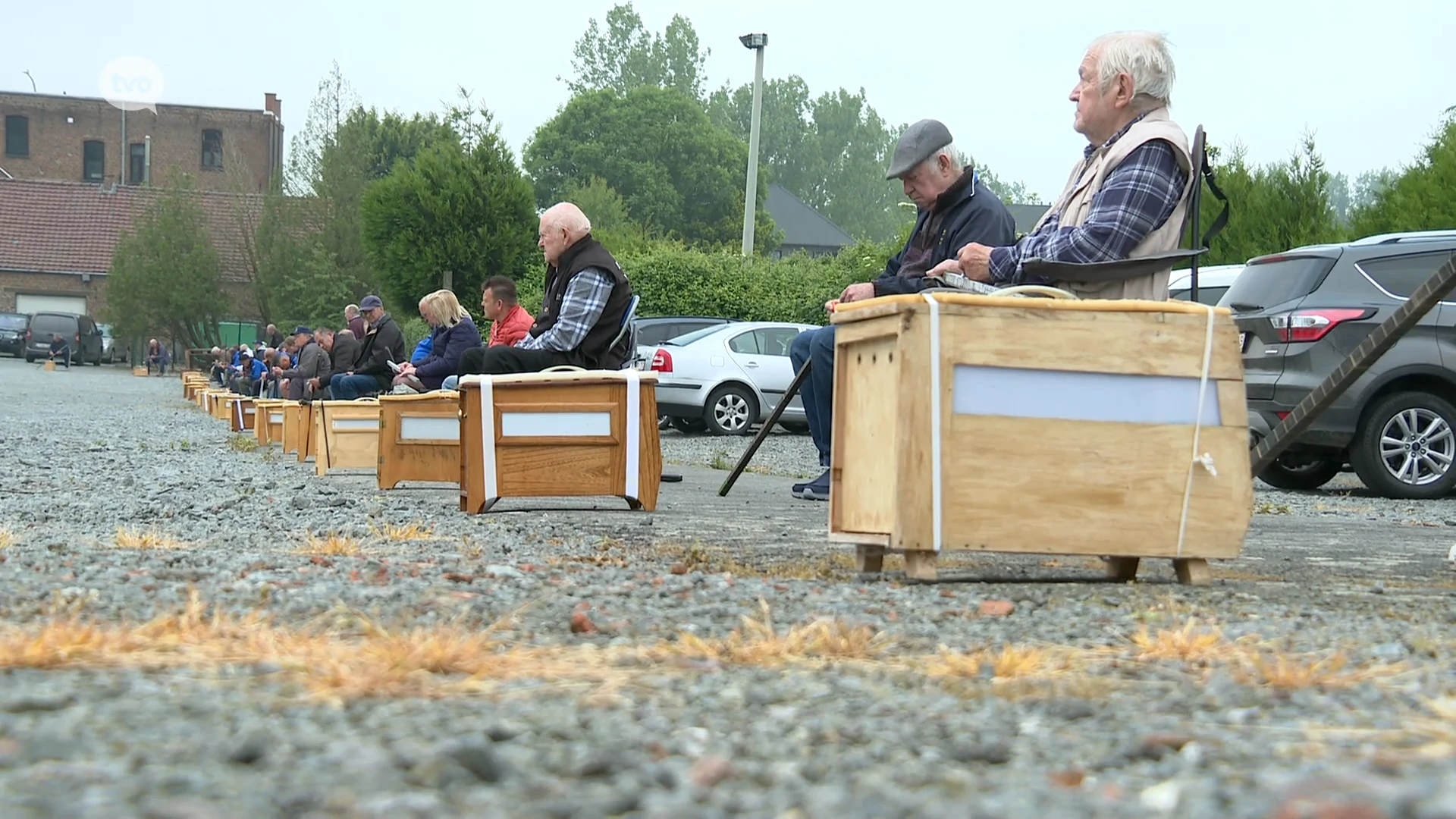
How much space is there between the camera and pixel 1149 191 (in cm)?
537

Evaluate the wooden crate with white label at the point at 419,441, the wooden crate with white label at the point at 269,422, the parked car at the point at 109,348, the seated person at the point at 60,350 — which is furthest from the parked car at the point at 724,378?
the parked car at the point at 109,348

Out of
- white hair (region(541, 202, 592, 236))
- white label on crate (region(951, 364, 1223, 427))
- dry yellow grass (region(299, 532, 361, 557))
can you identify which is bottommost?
dry yellow grass (region(299, 532, 361, 557))

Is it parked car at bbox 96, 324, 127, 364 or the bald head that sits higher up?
parked car at bbox 96, 324, 127, 364

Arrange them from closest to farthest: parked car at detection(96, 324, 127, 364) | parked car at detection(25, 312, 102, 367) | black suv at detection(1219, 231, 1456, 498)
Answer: black suv at detection(1219, 231, 1456, 498) → parked car at detection(25, 312, 102, 367) → parked car at detection(96, 324, 127, 364)

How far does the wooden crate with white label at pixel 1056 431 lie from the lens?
4625 mm

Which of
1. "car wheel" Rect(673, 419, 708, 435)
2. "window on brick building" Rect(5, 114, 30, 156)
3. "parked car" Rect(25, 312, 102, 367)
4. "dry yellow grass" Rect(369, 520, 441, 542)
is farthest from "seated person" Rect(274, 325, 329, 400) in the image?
"window on brick building" Rect(5, 114, 30, 156)

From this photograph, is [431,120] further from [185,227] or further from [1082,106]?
[1082,106]

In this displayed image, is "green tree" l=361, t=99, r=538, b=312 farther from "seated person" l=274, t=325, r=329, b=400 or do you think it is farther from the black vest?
the black vest

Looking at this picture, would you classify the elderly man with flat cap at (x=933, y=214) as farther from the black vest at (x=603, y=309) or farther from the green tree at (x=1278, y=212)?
the green tree at (x=1278, y=212)

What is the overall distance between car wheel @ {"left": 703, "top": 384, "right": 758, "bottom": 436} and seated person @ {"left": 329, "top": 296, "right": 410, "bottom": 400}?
5666 mm

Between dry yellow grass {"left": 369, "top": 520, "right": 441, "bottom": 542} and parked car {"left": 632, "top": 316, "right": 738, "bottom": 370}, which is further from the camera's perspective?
parked car {"left": 632, "top": 316, "right": 738, "bottom": 370}

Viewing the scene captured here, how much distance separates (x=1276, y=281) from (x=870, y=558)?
743 cm

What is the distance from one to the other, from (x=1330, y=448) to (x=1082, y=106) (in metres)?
6.50

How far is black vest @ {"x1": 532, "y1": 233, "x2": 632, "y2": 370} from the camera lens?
28.9 ft
